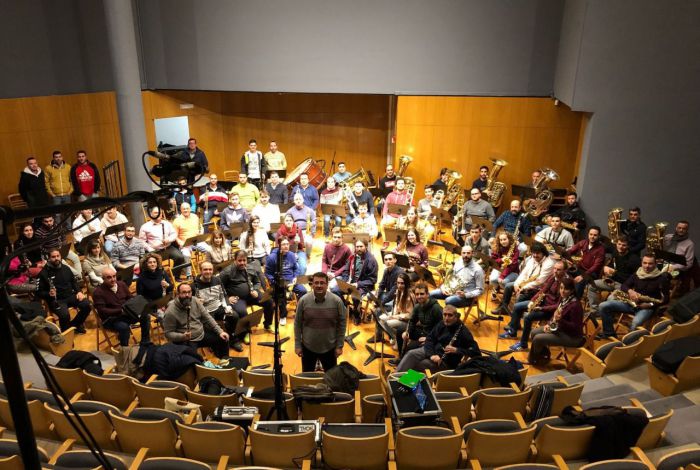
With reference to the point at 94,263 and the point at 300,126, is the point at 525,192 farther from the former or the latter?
the point at 94,263

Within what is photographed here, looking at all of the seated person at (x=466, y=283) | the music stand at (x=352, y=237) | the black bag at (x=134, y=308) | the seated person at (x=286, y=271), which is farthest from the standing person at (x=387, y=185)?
the black bag at (x=134, y=308)

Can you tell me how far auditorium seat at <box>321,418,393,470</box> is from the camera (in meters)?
4.13

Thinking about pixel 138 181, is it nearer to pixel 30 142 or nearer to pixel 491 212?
pixel 30 142

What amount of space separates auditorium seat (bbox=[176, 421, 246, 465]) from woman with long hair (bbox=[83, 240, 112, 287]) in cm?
392

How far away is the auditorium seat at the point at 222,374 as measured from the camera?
216 inches

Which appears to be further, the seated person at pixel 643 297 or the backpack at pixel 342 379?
the seated person at pixel 643 297

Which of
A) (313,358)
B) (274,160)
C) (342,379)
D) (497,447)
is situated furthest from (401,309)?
(274,160)

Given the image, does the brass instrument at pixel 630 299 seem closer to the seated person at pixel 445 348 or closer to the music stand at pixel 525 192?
the seated person at pixel 445 348

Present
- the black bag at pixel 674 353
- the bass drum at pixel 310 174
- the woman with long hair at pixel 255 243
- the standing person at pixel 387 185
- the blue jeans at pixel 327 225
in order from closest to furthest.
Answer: the black bag at pixel 674 353 < the woman with long hair at pixel 255 243 < the blue jeans at pixel 327 225 < the standing person at pixel 387 185 < the bass drum at pixel 310 174

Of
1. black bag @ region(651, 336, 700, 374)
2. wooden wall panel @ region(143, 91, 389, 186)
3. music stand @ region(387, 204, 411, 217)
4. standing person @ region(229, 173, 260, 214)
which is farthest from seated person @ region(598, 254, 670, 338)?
wooden wall panel @ region(143, 91, 389, 186)

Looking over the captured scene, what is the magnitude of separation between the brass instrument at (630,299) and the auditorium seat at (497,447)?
11.1ft

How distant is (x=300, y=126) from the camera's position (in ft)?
47.6

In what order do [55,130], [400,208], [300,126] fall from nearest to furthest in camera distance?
[400,208]
[55,130]
[300,126]

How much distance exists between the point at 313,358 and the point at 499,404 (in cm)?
198
